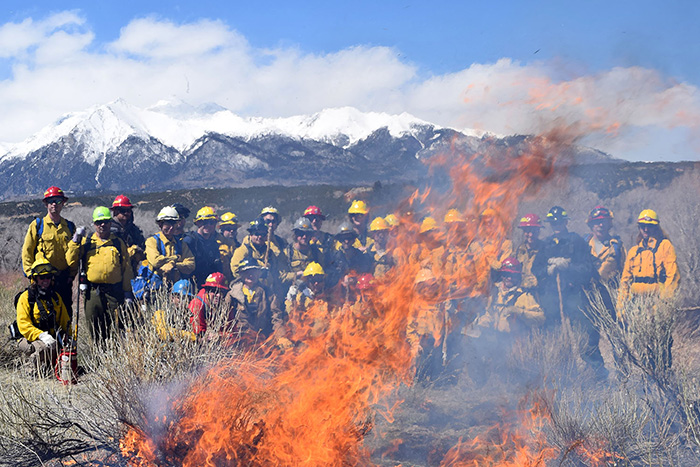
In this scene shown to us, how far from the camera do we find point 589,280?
789cm

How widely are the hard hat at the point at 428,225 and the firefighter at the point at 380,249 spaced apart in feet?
2.00

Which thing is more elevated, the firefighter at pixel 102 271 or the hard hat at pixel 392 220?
the hard hat at pixel 392 220

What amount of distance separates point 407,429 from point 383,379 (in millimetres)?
768

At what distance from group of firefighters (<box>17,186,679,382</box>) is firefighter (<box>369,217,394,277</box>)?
0.02 metres

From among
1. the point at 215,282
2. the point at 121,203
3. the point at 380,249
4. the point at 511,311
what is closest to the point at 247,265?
the point at 215,282

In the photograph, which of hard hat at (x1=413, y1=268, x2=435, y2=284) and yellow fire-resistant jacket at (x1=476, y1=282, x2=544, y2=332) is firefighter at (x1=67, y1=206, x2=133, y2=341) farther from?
yellow fire-resistant jacket at (x1=476, y1=282, x2=544, y2=332)

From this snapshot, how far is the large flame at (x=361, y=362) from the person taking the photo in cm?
405

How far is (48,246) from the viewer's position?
6270mm

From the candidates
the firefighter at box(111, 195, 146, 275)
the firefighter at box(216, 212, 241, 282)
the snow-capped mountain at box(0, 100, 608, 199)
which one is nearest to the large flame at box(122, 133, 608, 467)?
the firefighter at box(216, 212, 241, 282)

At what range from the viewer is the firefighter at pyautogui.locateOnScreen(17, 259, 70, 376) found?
5684 mm

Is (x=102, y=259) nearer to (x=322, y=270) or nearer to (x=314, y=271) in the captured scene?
(x=314, y=271)

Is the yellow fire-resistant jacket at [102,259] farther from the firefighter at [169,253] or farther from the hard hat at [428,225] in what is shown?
the hard hat at [428,225]

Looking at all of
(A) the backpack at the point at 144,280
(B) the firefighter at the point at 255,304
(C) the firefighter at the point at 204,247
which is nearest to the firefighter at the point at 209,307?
(B) the firefighter at the point at 255,304

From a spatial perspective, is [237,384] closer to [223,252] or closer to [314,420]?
[314,420]
